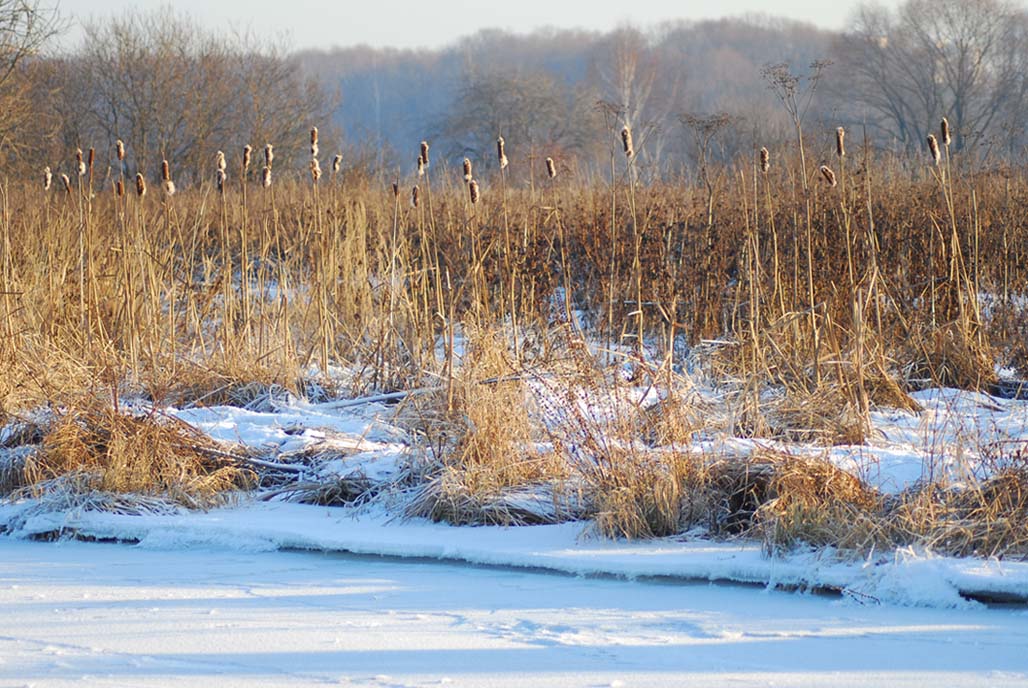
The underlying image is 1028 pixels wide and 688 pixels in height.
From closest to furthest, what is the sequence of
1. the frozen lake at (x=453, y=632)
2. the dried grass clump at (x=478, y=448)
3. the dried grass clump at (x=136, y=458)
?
1. the frozen lake at (x=453, y=632)
2. the dried grass clump at (x=478, y=448)
3. the dried grass clump at (x=136, y=458)

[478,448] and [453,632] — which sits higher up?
[478,448]

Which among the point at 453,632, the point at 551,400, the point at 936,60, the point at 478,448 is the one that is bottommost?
the point at 453,632

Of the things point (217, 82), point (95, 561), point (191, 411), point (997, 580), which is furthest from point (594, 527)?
point (217, 82)

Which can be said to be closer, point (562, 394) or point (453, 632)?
point (453, 632)

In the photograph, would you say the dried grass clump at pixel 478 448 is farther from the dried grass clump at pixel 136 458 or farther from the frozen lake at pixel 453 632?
the dried grass clump at pixel 136 458

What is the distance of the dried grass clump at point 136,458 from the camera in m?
4.42

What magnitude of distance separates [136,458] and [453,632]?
2.04 m

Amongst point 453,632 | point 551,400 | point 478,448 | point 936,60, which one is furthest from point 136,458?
point 936,60

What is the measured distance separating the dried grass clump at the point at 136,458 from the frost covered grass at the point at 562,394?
0.01 meters

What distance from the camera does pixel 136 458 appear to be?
14.7 ft

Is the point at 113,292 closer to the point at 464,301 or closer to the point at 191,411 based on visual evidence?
the point at 191,411

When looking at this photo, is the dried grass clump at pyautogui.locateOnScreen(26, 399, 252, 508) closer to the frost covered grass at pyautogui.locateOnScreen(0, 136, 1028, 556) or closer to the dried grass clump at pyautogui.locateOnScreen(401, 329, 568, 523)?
the frost covered grass at pyautogui.locateOnScreen(0, 136, 1028, 556)

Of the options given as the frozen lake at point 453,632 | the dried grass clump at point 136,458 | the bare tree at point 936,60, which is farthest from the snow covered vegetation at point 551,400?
the bare tree at point 936,60

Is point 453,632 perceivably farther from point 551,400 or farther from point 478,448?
point 551,400
